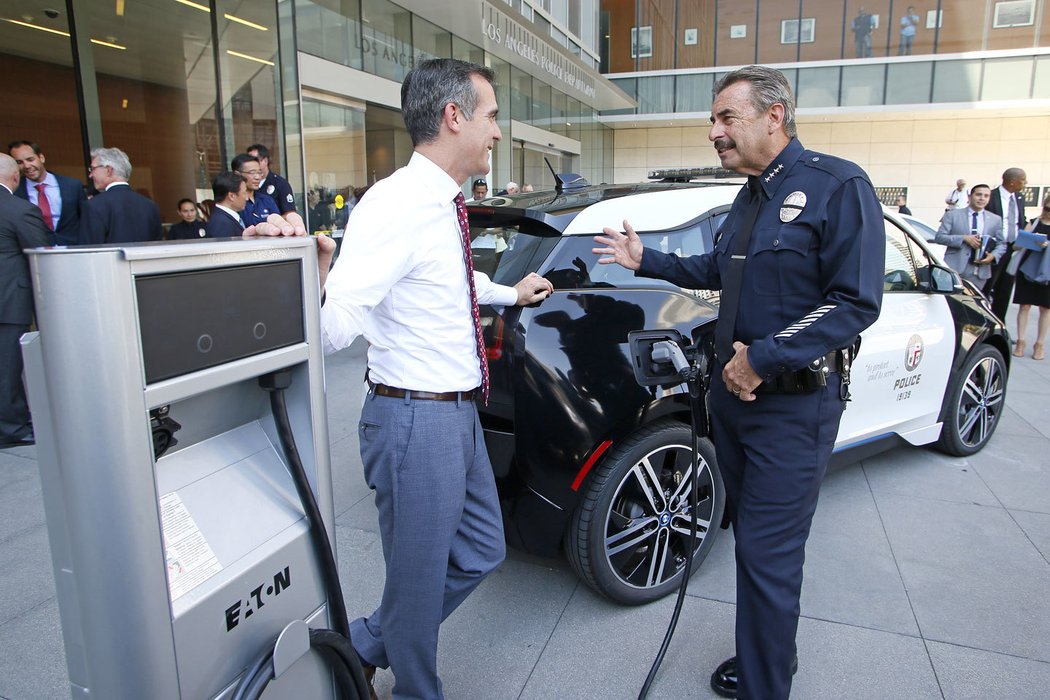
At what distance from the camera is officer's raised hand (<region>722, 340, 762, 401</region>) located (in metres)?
1.96

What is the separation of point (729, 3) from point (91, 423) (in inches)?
1113

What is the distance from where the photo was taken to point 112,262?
965mm

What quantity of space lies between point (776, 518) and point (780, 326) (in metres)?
0.57

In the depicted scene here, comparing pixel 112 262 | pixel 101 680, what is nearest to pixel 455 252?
pixel 112 262

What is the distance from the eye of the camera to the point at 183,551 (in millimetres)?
1186

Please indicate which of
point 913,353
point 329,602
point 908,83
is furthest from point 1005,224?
point 908,83

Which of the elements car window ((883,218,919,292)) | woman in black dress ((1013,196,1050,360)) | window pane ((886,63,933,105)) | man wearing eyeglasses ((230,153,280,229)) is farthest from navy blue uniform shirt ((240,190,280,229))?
window pane ((886,63,933,105))

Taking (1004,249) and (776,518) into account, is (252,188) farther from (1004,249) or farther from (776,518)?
(1004,249)

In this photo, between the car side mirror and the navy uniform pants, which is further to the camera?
the car side mirror

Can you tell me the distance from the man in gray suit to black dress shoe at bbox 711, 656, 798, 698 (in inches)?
282

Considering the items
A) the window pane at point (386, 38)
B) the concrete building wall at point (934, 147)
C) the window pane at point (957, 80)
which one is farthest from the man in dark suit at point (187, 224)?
the window pane at point (957, 80)

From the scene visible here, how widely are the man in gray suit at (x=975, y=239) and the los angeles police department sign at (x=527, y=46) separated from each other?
7457mm

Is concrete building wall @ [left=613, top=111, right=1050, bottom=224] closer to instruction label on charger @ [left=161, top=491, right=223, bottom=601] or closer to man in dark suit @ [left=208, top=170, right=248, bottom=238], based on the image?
man in dark suit @ [left=208, top=170, right=248, bottom=238]

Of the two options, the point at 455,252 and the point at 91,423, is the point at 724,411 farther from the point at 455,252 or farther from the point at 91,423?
the point at 91,423
